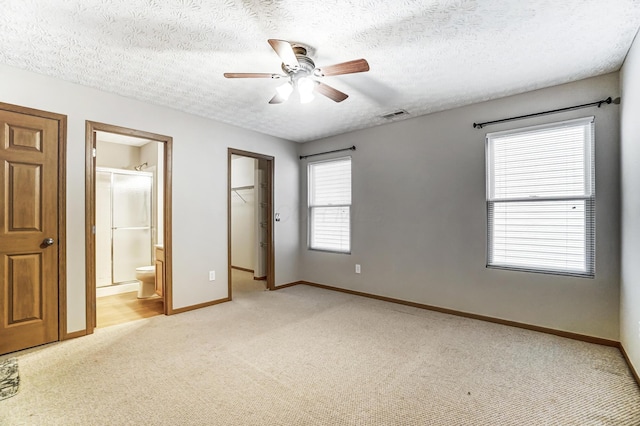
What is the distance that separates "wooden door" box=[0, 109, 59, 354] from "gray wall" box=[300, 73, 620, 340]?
3.37 meters

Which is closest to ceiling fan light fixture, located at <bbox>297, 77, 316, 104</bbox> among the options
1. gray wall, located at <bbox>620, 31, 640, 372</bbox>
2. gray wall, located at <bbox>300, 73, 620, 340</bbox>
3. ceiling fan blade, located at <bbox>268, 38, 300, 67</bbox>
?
ceiling fan blade, located at <bbox>268, 38, 300, 67</bbox>

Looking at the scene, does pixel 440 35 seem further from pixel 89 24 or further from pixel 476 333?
pixel 476 333

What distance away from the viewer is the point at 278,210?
5.03 metres

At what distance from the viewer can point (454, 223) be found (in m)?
3.68

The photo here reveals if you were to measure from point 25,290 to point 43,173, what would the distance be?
1.05m

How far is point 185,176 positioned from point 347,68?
254cm

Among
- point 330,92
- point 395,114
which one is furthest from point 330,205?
point 330,92

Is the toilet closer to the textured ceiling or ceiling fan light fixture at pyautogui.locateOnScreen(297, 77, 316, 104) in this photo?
the textured ceiling

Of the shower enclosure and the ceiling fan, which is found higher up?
the ceiling fan

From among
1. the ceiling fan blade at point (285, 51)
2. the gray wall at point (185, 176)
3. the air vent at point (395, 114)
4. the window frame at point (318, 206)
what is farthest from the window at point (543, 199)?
the gray wall at point (185, 176)

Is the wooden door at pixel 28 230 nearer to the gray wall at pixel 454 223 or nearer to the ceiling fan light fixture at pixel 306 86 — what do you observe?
the ceiling fan light fixture at pixel 306 86

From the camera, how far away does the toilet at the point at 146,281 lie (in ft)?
14.3

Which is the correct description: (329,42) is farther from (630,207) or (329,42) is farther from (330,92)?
(630,207)

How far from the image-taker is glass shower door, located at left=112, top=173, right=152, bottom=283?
4.87 m
